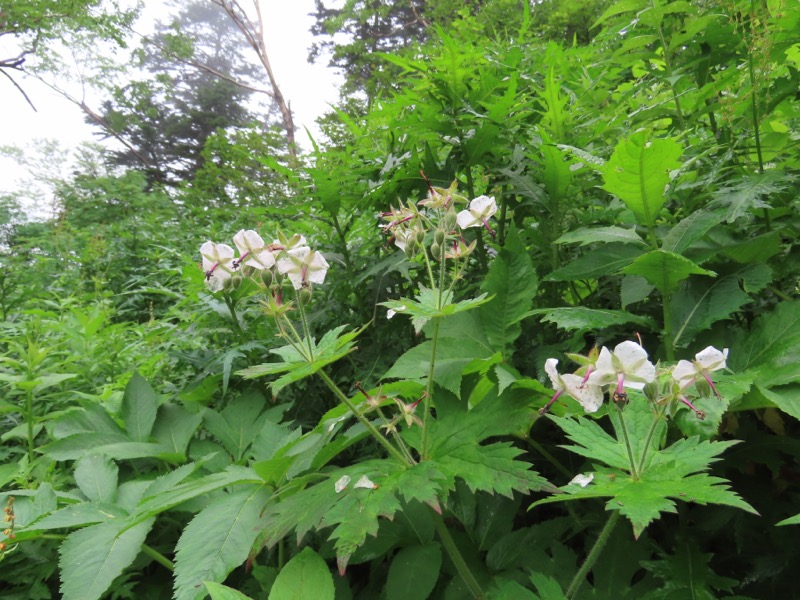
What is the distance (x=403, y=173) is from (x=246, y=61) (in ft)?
99.0

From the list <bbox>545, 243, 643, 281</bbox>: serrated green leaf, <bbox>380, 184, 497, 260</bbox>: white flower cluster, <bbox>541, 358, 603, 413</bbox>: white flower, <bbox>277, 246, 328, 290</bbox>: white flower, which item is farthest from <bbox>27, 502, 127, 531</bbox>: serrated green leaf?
<bbox>545, 243, 643, 281</bbox>: serrated green leaf

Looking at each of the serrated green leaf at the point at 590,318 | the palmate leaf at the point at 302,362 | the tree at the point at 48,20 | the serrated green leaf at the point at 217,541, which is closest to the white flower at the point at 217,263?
the palmate leaf at the point at 302,362


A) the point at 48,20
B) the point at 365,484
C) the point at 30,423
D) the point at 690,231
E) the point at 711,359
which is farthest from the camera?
the point at 48,20

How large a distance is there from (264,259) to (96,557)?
0.75m

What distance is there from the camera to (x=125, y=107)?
1842 cm

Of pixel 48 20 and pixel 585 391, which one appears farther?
pixel 48 20

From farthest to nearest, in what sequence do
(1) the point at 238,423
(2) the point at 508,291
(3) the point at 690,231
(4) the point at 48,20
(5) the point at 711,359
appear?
(4) the point at 48,20
(1) the point at 238,423
(2) the point at 508,291
(3) the point at 690,231
(5) the point at 711,359

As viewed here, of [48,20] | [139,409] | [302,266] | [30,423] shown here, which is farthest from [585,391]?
[48,20]

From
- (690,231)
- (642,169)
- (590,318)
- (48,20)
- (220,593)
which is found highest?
(48,20)

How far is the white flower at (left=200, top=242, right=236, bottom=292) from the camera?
1.00 m

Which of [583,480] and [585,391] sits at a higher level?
[585,391]

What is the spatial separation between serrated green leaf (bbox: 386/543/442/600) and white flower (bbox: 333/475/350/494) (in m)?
0.25

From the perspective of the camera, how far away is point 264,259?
0.93 meters

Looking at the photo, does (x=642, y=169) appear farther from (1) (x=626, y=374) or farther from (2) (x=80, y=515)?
(2) (x=80, y=515)
